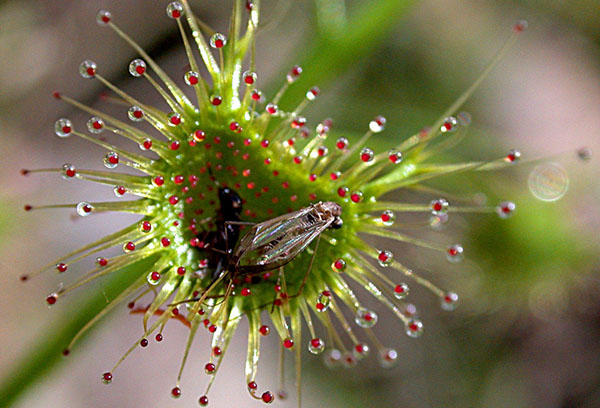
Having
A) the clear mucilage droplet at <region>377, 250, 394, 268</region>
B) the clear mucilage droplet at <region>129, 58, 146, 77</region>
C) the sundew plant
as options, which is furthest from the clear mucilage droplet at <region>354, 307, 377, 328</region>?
the clear mucilage droplet at <region>129, 58, 146, 77</region>

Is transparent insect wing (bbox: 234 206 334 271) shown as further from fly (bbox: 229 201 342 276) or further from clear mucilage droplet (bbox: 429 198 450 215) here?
clear mucilage droplet (bbox: 429 198 450 215)

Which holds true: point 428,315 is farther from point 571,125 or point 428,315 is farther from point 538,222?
point 571,125

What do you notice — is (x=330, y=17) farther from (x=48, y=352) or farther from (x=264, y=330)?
(x=48, y=352)

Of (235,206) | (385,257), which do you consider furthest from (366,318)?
(235,206)

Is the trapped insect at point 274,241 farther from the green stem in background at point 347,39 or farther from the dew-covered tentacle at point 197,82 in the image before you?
the green stem in background at point 347,39

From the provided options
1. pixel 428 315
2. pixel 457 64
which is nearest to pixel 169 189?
pixel 428 315

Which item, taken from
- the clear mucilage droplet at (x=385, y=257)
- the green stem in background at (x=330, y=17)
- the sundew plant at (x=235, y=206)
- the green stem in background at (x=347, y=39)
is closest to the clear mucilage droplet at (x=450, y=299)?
the sundew plant at (x=235, y=206)
